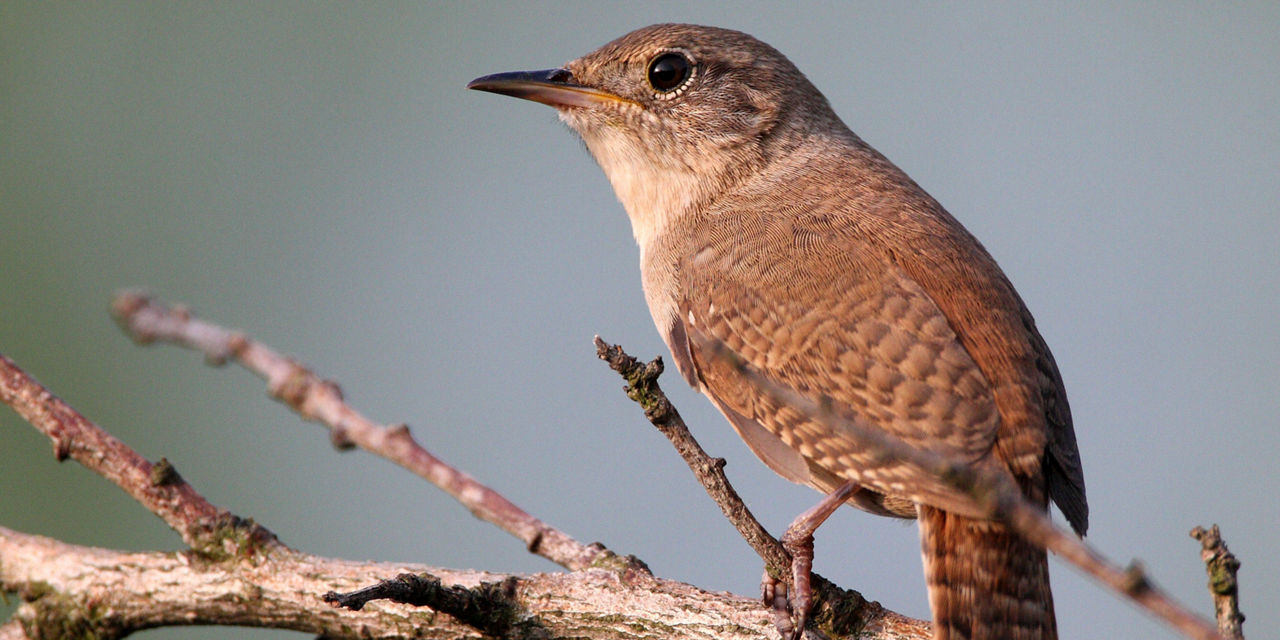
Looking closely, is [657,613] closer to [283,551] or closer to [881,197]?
[283,551]

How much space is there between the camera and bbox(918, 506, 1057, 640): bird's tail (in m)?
2.67

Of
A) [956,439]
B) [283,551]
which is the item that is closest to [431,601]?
A: [283,551]

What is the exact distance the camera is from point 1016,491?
8.89 feet

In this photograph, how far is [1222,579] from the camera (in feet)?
5.53

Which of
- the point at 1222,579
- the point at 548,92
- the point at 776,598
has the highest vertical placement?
the point at 548,92

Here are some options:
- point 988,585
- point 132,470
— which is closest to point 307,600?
point 132,470

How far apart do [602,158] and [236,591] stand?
6.53ft

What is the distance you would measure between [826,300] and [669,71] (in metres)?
1.43

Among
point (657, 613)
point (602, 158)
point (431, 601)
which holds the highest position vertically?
point (602, 158)

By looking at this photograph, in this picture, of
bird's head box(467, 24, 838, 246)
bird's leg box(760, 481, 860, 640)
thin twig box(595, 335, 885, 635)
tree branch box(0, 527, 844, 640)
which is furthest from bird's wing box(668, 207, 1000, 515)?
bird's head box(467, 24, 838, 246)

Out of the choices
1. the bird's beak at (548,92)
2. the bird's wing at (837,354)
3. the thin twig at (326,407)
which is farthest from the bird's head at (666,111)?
the thin twig at (326,407)

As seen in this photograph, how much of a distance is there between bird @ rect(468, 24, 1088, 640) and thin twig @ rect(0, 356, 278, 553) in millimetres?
1409

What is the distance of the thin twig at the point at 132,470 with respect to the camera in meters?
3.16

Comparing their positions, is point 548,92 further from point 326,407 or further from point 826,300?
point 826,300
